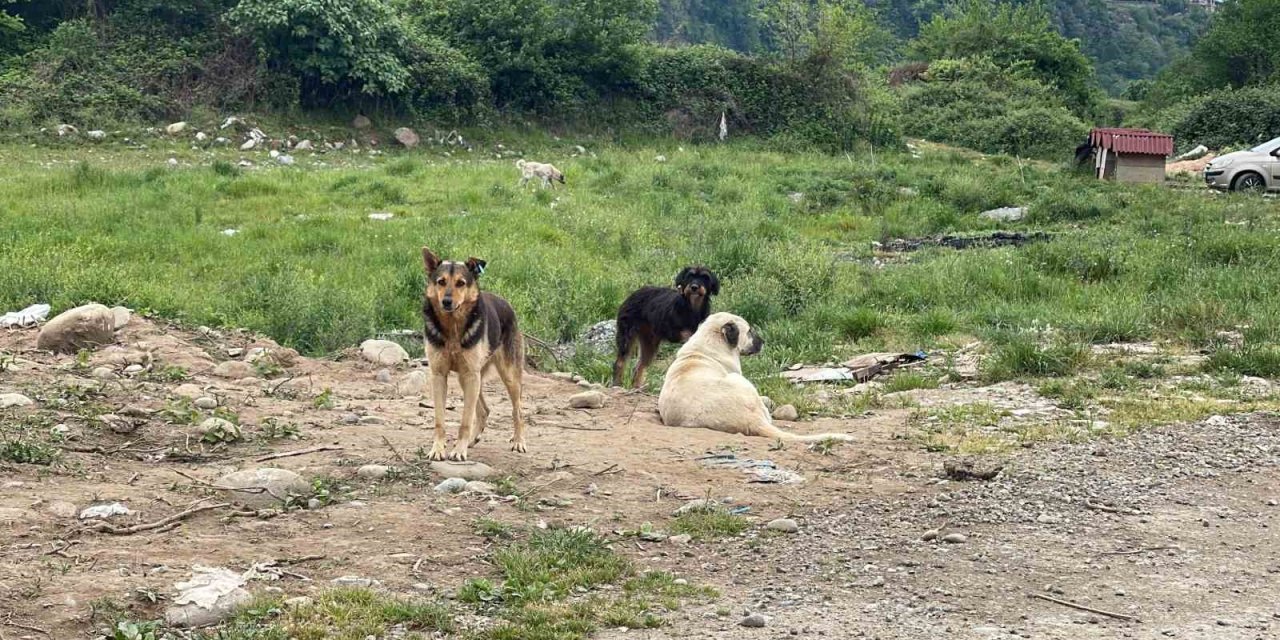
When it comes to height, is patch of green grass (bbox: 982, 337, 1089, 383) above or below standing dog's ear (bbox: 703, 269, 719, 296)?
below

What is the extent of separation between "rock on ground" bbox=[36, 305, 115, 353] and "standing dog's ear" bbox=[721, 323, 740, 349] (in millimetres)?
4453

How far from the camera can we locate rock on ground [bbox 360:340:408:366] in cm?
947

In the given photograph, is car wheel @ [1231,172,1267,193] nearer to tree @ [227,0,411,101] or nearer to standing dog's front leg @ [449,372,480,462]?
tree @ [227,0,411,101]

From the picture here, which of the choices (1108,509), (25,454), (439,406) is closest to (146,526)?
(25,454)

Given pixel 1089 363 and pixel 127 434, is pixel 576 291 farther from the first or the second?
pixel 127 434

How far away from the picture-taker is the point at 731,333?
8633 mm

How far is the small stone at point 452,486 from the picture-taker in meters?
5.97

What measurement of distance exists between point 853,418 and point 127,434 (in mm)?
4569

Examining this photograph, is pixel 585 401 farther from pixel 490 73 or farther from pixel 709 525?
pixel 490 73

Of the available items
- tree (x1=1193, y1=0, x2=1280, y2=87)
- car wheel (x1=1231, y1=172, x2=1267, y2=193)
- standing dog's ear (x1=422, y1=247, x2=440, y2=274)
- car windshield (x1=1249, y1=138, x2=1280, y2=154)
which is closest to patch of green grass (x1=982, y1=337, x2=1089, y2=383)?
standing dog's ear (x1=422, y1=247, x2=440, y2=274)

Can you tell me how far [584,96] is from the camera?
3030 centimetres

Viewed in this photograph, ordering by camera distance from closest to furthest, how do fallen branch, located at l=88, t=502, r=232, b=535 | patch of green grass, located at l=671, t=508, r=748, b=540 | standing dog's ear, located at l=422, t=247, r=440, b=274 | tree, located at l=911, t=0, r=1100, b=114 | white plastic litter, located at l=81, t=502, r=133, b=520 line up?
fallen branch, located at l=88, t=502, r=232, b=535 < white plastic litter, located at l=81, t=502, r=133, b=520 < patch of green grass, located at l=671, t=508, r=748, b=540 < standing dog's ear, located at l=422, t=247, r=440, b=274 < tree, located at l=911, t=0, r=1100, b=114

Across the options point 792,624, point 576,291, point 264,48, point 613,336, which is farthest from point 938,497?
point 264,48

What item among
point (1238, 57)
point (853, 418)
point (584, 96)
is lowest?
point (853, 418)
